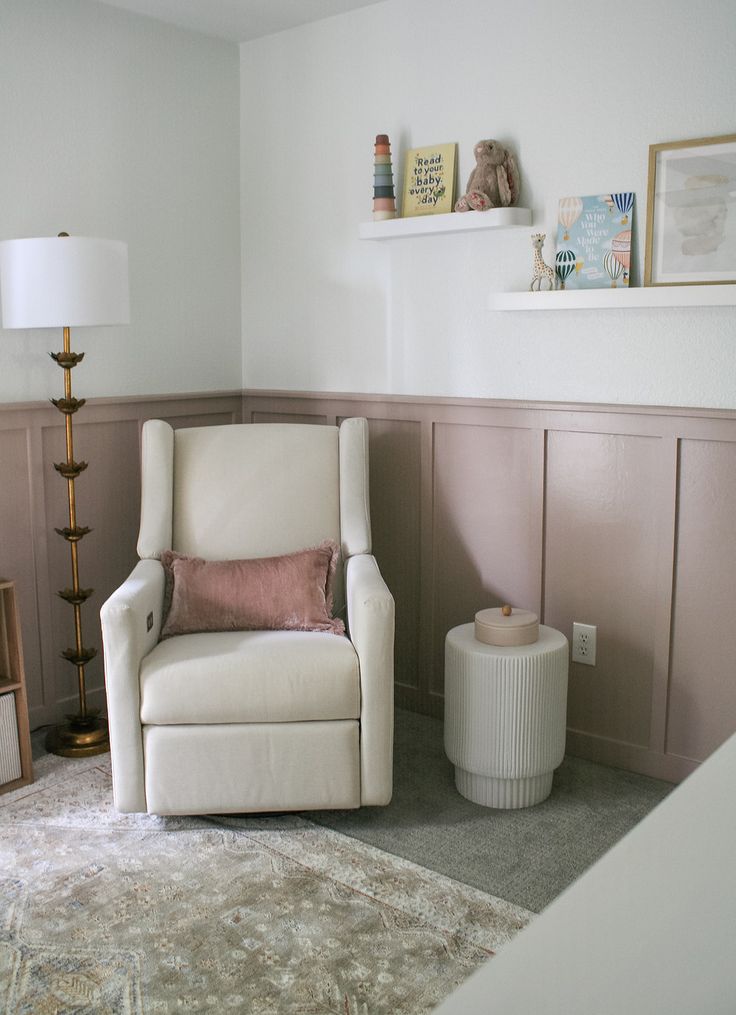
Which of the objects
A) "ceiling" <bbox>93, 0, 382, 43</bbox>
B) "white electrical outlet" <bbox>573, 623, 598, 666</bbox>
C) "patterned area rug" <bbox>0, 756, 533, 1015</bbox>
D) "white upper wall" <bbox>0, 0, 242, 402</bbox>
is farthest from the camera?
"ceiling" <bbox>93, 0, 382, 43</bbox>

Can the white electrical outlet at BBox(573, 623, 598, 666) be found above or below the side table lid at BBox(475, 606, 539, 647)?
below

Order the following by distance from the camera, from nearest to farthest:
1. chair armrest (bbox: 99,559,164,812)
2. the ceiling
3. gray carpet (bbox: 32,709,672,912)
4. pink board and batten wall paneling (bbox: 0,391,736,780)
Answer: gray carpet (bbox: 32,709,672,912)
chair armrest (bbox: 99,559,164,812)
pink board and batten wall paneling (bbox: 0,391,736,780)
the ceiling

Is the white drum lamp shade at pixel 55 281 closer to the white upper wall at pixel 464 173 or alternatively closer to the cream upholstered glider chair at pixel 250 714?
the cream upholstered glider chair at pixel 250 714

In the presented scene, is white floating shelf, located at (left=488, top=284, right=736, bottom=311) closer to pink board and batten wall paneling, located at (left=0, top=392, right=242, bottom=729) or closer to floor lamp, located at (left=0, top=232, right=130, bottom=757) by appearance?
floor lamp, located at (left=0, top=232, right=130, bottom=757)

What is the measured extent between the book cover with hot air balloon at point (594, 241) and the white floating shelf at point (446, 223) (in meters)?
0.13

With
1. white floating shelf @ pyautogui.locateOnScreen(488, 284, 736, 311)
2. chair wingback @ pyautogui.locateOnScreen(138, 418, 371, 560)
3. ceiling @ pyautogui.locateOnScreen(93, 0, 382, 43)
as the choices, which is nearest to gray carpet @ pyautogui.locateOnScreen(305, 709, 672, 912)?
chair wingback @ pyautogui.locateOnScreen(138, 418, 371, 560)

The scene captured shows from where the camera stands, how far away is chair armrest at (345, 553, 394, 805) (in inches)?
96.6

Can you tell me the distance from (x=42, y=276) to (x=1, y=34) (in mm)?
822

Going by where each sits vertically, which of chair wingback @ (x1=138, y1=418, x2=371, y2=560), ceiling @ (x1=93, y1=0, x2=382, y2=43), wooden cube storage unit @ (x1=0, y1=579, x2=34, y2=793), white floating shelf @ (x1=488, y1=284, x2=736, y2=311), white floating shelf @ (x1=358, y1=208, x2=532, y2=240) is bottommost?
wooden cube storage unit @ (x1=0, y1=579, x2=34, y2=793)

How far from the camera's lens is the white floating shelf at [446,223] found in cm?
284

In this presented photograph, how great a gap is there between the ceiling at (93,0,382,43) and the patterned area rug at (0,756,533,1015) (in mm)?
2498

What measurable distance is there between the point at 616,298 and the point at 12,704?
2013 millimetres

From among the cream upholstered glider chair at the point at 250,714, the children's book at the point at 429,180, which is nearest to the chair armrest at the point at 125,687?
the cream upholstered glider chair at the point at 250,714

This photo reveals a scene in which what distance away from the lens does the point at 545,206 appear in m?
2.86
